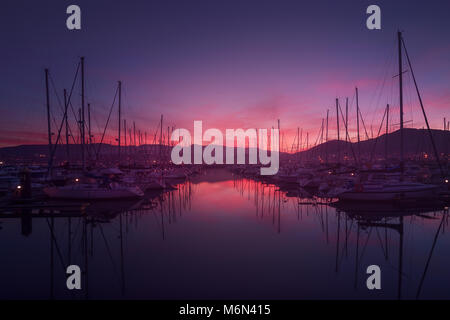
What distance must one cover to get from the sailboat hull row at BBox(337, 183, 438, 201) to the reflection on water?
1.87m

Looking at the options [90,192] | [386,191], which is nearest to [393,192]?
[386,191]

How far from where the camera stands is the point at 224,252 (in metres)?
11.2

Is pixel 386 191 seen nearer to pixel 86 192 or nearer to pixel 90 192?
pixel 90 192

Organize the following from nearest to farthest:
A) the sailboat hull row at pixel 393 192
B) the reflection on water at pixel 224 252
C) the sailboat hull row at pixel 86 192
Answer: the reflection on water at pixel 224 252, the sailboat hull row at pixel 393 192, the sailboat hull row at pixel 86 192

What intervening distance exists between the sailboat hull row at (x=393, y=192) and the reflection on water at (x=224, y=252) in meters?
1.87

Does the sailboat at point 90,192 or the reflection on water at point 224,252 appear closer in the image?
the reflection on water at point 224,252

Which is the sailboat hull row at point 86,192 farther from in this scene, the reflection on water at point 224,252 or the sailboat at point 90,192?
the reflection on water at point 224,252

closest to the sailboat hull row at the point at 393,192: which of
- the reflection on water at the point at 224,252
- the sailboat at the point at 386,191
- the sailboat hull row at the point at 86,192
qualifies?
the sailboat at the point at 386,191

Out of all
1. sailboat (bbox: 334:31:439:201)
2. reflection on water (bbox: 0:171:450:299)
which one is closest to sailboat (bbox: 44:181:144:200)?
reflection on water (bbox: 0:171:450:299)

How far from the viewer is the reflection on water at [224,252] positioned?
25.8ft

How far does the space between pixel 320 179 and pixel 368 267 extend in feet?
89.8

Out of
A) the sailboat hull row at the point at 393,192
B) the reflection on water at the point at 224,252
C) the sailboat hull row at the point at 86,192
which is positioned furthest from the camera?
the sailboat hull row at the point at 86,192

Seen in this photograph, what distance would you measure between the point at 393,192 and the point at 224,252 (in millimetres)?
17173
